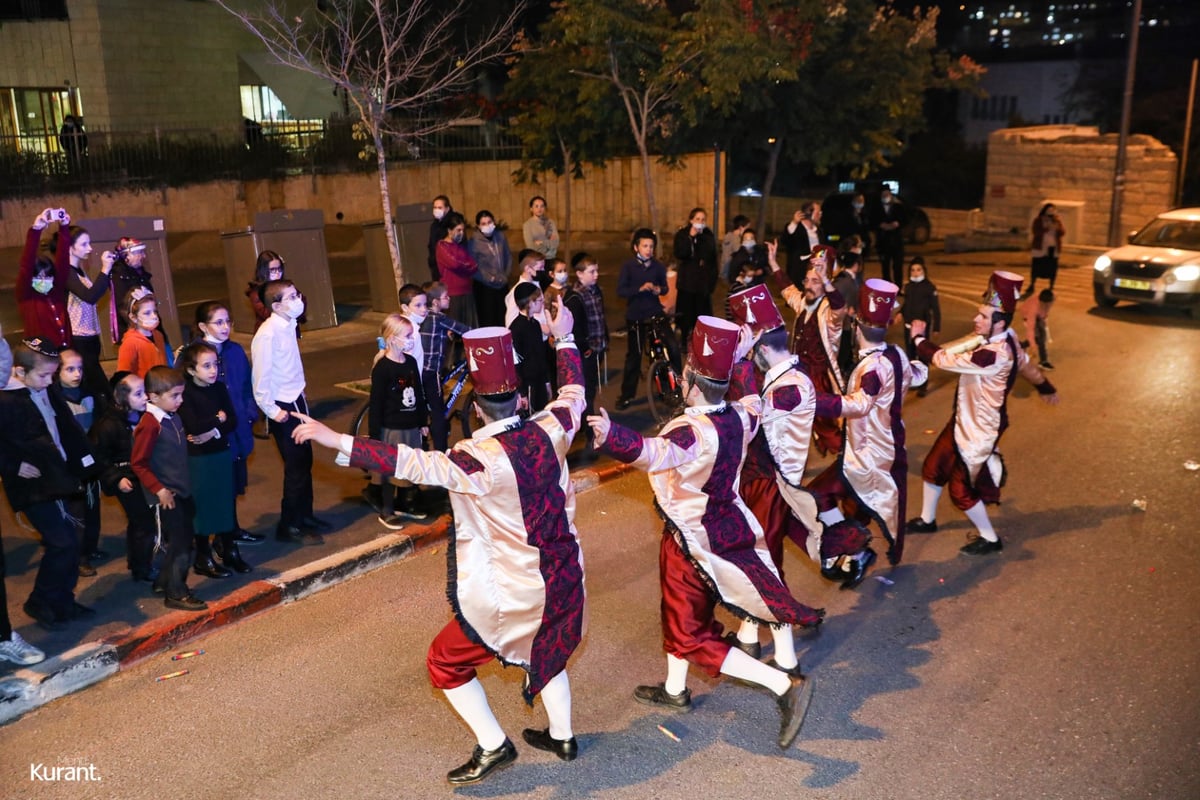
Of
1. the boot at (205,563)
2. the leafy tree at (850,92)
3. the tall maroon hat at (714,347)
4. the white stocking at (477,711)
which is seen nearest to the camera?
the white stocking at (477,711)

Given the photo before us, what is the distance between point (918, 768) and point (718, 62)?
1196 cm

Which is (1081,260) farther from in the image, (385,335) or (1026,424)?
(385,335)

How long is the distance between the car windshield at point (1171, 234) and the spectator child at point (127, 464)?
16386mm

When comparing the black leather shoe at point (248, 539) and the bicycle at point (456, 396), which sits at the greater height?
the bicycle at point (456, 396)

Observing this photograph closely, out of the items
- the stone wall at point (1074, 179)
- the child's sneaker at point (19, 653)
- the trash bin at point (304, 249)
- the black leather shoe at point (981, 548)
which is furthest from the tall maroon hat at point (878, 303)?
the stone wall at point (1074, 179)

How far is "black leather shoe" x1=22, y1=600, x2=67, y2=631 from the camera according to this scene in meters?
6.32

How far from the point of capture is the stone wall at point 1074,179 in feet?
81.6

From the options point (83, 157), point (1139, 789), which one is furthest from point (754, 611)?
point (83, 157)

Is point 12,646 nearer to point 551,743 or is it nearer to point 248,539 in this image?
point 248,539

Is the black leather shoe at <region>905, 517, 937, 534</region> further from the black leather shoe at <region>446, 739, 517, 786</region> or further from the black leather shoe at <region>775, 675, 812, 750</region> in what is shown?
the black leather shoe at <region>446, 739, 517, 786</region>

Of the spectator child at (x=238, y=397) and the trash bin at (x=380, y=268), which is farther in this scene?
the trash bin at (x=380, y=268)

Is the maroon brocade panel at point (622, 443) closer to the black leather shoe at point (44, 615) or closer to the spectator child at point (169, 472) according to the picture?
the spectator child at point (169, 472)

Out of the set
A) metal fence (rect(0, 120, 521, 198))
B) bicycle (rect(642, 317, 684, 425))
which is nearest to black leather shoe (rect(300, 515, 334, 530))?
bicycle (rect(642, 317, 684, 425))

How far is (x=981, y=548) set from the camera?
7.69 m
